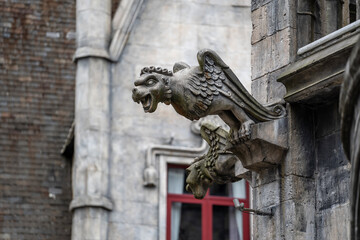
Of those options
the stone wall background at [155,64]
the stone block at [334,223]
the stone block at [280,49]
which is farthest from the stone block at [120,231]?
the stone block at [334,223]

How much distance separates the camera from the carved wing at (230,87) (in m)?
14.7

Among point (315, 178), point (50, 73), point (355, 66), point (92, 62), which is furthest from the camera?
point (50, 73)

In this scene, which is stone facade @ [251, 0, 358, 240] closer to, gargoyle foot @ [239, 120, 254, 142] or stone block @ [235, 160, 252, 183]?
stone block @ [235, 160, 252, 183]

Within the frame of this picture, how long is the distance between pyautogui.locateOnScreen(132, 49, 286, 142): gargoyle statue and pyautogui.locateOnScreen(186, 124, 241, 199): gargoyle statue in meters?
0.74

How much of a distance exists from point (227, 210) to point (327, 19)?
34.9ft

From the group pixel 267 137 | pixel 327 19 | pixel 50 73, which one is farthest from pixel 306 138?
pixel 50 73

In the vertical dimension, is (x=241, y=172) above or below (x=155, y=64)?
below

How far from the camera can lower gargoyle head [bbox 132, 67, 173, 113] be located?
14.4 m

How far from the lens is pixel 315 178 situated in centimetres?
1457

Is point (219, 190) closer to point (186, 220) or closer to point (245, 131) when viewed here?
point (186, 220)

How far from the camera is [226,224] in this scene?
2545 centimetres

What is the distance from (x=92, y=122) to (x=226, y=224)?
284 centimetres

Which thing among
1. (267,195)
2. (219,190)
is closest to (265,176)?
(267,195)

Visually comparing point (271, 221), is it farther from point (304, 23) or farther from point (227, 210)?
point (227, 210)
